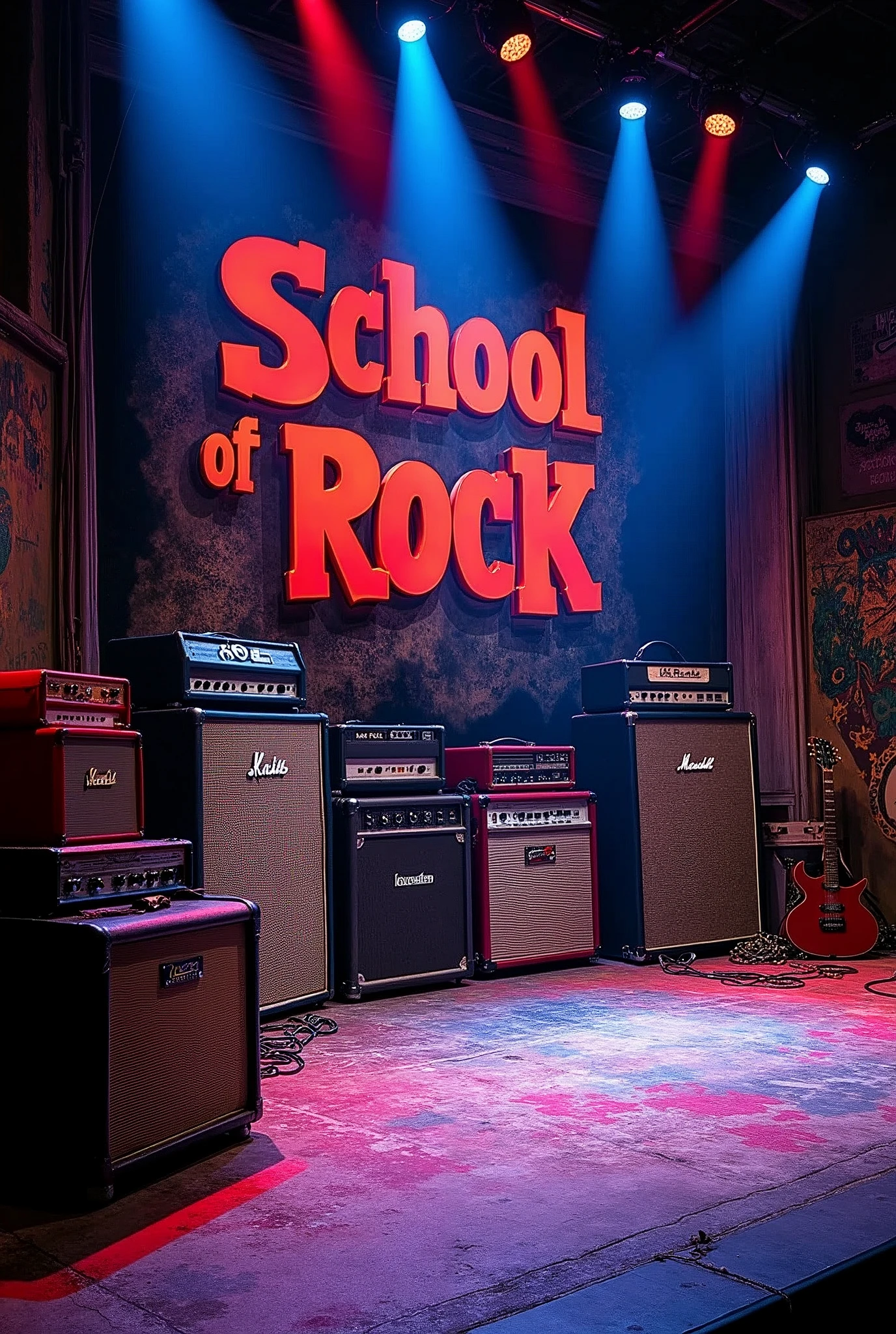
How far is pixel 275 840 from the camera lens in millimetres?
3578

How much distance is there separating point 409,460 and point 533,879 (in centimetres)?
176

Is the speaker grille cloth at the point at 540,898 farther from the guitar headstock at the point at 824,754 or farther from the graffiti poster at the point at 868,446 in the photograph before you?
the graffiti poster at the point at 868,446

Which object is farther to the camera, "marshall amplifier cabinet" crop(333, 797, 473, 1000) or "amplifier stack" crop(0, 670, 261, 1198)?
"marshall amplifier cabinet" crop(333, 797, 473, 1000)

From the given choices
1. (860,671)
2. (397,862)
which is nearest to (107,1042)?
(397,862)

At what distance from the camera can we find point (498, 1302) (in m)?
1.64

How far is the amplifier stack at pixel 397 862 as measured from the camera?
3.88 meters

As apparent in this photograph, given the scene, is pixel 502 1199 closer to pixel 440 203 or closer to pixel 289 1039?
pixel 289 1039

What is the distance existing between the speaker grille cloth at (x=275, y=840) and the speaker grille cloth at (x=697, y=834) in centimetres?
140

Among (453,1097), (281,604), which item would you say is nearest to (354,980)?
(453,1097)

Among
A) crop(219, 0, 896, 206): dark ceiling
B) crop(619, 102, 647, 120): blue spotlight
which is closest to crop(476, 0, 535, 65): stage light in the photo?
crop(219, 0, 896, 206): dark ceiling

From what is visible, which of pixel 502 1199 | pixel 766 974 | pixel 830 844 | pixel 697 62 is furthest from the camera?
pixel 697 62

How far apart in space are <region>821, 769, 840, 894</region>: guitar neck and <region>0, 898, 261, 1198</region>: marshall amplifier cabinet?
114 inches

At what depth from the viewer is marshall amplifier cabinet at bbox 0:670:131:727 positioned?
2348mm

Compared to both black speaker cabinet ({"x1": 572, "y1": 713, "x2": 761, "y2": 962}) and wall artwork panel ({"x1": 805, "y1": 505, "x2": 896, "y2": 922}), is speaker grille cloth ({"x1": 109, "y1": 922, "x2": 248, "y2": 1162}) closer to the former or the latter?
black speaker cabinet ({"x1": 572, "y1": 713, "x2": 761, "y2": 962})
